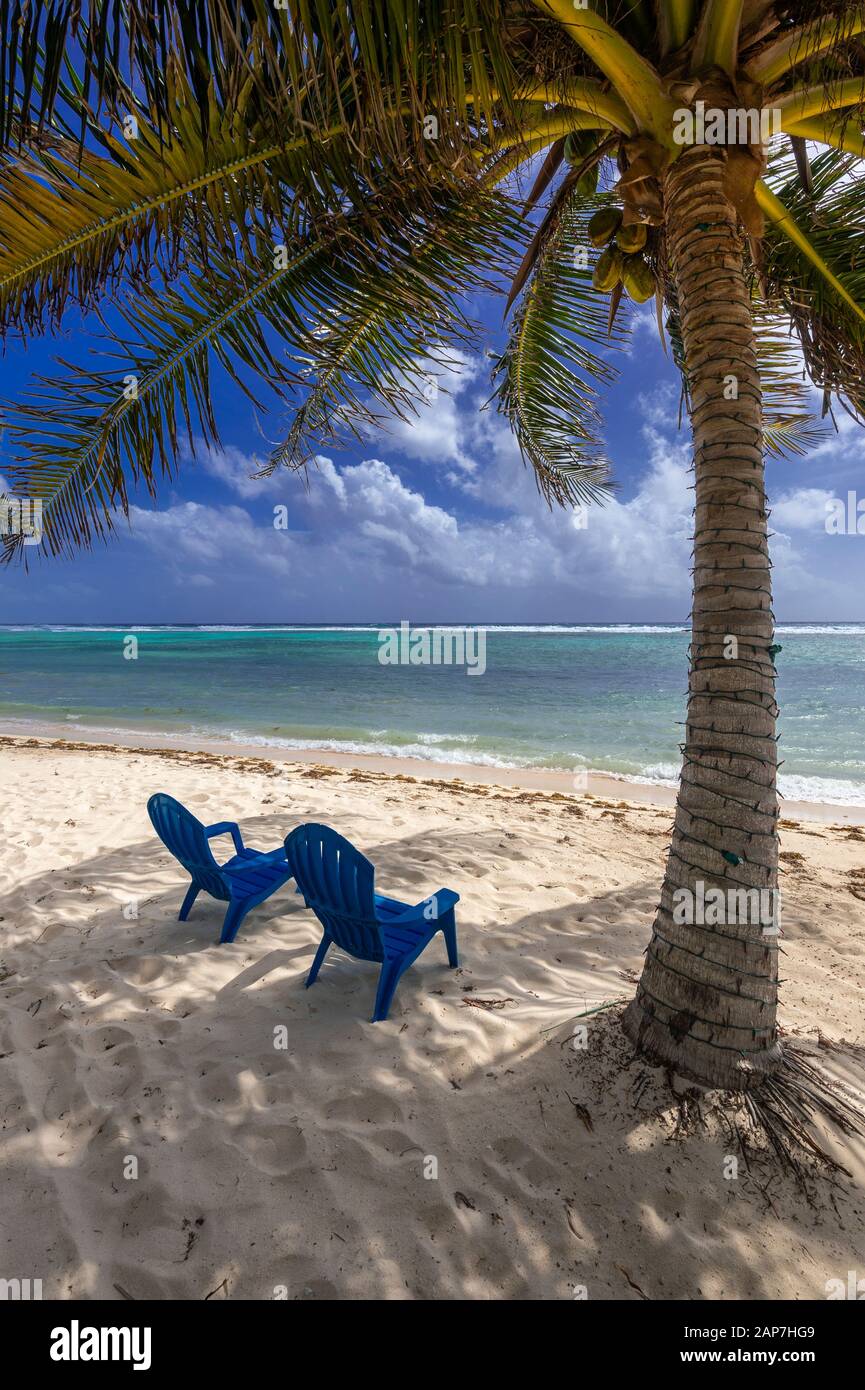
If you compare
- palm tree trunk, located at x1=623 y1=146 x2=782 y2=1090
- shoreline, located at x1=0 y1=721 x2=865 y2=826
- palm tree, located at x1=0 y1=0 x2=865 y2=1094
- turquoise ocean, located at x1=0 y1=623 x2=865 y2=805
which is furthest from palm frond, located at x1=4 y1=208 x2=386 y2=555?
turquoise ocean, located at x1=0 y1=623 x2=865 y2=805

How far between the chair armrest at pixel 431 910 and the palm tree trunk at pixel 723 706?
4.31 ft

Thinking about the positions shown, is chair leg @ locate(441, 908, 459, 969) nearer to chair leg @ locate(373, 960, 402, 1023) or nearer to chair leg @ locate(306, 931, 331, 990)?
chair leg @ locate(373, 960, 402, 1023)

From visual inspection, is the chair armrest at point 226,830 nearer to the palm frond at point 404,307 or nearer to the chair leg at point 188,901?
the chair leg at point 188,901

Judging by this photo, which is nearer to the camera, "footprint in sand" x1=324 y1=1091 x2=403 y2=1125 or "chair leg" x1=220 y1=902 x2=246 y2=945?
"footprint in sand" x1=324 y1=1091 x2=403 y2=1125

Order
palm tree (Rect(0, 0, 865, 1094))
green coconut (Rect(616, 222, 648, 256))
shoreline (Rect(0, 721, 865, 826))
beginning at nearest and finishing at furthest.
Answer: palm tree (Rect(0, 0, 865, 1094)) → green coconut (Rect(616, 222, 648, 256)) → shoreline (Rect(0, 721, 865, 826))

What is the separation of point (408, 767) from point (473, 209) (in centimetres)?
944

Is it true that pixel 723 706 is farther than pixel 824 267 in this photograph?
No

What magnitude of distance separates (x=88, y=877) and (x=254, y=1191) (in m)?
3.46

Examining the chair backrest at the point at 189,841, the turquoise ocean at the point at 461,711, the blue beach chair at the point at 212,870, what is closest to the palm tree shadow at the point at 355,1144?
the blue beach chair at the point at 212,870

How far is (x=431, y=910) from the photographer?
130 inches

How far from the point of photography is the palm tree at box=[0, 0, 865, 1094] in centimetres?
172

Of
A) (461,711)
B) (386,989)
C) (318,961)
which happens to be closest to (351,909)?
(386,989)

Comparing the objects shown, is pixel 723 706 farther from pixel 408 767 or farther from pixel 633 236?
pixel 408 767

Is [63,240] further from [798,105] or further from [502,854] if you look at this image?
[502,854]
